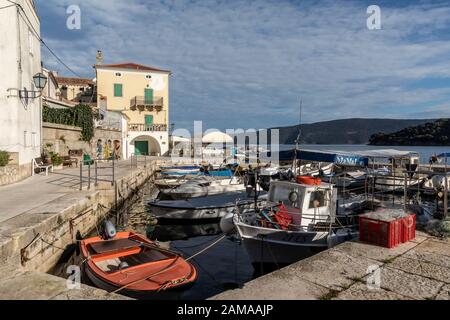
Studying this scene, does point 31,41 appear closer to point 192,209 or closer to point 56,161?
point 56,161

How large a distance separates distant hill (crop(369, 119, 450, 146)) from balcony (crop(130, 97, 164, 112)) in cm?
8443

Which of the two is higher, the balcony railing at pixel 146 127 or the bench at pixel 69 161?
the balcony railing at pixel 146 127

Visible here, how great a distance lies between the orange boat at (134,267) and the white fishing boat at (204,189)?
8.79m

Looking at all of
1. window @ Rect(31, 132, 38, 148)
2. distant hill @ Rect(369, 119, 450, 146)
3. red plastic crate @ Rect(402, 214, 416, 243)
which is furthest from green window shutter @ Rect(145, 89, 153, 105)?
distant hill @ Rect(369, 119, 450, 146)

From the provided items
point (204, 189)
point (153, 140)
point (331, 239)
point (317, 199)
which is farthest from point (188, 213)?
point (153, 140)

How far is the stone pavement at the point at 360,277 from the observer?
4082 mm

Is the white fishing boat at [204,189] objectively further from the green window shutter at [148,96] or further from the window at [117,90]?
the window at [117,90]

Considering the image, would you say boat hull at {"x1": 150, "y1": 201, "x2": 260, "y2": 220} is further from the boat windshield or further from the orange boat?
the orange boat

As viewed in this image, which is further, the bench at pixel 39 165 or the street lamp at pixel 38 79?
the bench at pixel 39 165

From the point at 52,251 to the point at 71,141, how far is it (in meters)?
16.8

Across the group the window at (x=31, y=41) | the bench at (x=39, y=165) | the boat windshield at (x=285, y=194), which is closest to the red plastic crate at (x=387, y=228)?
the boat windshield at (x=285, y=194)

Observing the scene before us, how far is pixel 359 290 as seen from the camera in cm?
421
